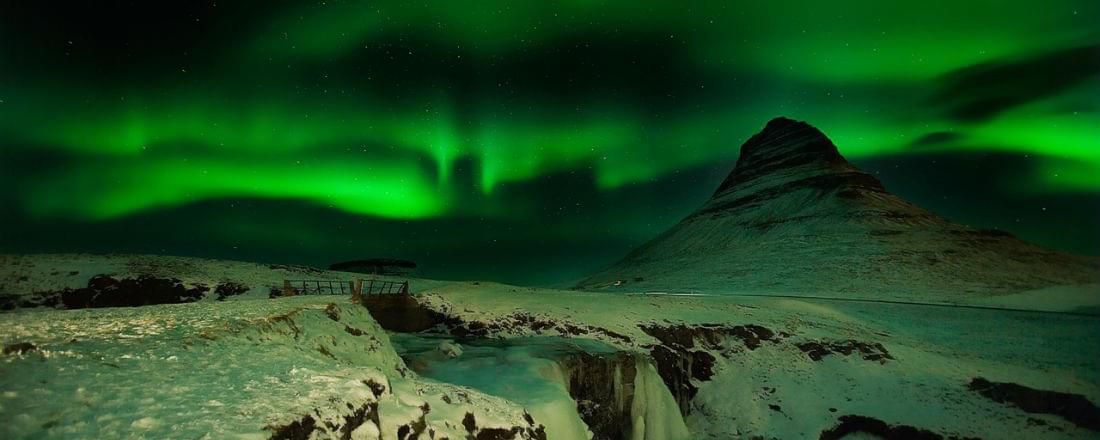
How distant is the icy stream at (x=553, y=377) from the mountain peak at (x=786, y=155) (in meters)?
109

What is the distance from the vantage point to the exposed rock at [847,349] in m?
A: 31.0

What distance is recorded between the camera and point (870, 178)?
354 ft

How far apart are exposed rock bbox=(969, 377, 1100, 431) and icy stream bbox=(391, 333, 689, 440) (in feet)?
63.0

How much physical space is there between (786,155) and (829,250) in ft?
199

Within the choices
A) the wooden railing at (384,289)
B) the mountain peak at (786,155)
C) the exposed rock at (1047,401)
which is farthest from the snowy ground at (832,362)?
the mountain peak at (786,155)

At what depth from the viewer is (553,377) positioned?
1652 cm

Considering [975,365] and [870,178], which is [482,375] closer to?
[975,365]

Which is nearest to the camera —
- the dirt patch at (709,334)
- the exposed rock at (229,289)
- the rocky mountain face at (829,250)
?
the dirt patch at (709,334)

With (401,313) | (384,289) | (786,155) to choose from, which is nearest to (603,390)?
(401,313)

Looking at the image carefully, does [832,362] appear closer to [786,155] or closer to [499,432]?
[499,432]

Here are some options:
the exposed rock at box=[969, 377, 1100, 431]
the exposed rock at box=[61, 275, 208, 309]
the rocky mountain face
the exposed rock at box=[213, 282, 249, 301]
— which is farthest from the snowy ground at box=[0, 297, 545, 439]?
the rocky mountain face

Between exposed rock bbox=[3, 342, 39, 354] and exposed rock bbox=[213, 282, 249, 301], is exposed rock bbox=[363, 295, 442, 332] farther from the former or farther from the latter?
exposed rock bbox=[3, 342, 39, 354]

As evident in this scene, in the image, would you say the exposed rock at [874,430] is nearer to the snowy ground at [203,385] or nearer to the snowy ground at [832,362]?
the snowy ground at [832,362]

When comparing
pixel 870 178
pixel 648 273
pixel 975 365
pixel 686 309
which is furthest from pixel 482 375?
pixel 870 178
